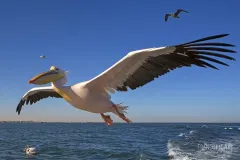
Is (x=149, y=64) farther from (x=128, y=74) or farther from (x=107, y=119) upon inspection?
(x=107, y=119)

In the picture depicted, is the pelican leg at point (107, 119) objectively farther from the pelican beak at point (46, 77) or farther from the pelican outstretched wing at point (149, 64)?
the pelican beak at point (46, 77)

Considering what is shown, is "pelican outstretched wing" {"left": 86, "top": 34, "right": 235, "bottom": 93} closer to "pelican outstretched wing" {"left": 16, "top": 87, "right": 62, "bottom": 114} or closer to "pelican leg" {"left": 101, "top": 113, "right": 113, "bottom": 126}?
"pelican leg" {"left": 101, "top": 113, "right": 113, "bottom": 126}

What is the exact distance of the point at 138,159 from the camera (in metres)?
28.9

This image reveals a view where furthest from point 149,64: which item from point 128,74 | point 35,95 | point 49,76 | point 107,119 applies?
point 35,95

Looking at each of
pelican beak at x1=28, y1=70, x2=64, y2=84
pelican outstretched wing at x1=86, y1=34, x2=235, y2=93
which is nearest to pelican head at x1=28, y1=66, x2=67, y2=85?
pelican beak at x1=28, y1=70, x2=64, y2=84

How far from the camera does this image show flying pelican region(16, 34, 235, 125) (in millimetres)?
4098

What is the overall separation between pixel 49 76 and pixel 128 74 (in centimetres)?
169

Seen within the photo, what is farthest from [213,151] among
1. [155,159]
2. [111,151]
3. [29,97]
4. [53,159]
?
[29,97]

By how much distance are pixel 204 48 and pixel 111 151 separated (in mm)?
31178

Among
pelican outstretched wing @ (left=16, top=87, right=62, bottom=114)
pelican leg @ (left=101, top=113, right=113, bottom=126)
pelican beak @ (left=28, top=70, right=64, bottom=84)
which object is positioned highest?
pelican outstretched wing @ (left=16, top=87, right=62, bottom=114)

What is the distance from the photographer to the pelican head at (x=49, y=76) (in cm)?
320

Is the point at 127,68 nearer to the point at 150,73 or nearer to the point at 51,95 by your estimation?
the point at 150,73

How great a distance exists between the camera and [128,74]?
4922 mm

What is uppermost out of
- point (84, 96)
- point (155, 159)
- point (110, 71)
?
point (110, 71)
